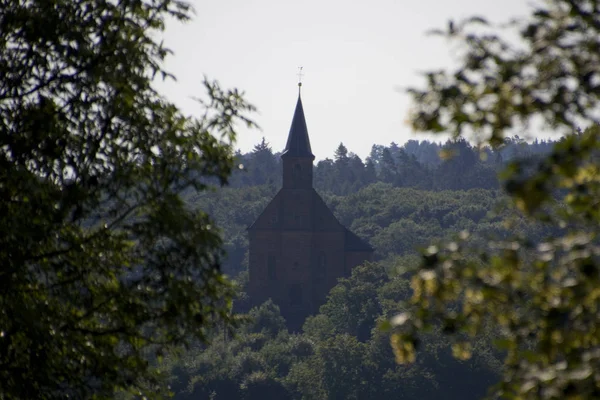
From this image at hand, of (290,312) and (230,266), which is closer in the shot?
(290,312)

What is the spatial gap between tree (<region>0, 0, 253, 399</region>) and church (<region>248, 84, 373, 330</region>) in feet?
168

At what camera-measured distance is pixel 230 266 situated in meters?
85.4

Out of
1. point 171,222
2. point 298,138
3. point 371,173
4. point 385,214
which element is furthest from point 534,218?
point 371,173

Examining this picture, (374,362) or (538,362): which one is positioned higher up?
(538,362)

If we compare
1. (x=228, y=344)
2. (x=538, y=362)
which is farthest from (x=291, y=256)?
(x=538, y=362)

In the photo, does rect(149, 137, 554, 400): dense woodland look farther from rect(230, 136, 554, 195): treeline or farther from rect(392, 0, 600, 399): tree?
rect(230, 136, 554, 195): treeline

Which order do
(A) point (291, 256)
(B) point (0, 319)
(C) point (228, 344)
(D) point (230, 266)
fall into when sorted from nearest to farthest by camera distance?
(B) point (0, 319) < (C) point (228, 344) < (A) point (291, 256) < (D) point (230, 266)

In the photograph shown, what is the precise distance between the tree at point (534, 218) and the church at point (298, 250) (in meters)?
55.2

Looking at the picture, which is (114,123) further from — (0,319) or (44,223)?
(0,319)

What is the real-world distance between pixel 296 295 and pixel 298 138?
962 cm

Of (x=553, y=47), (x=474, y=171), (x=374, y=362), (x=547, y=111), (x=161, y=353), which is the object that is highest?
(x=474, y=171)

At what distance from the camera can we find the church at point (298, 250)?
5988 centimetres

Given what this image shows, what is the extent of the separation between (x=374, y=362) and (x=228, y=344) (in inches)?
322

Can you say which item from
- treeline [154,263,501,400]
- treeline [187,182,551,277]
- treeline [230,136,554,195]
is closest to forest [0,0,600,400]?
treeline [154,263,501,400]
